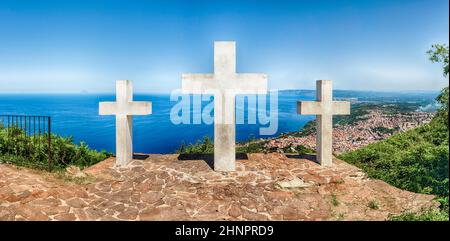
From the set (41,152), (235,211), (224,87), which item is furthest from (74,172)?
(235,211)

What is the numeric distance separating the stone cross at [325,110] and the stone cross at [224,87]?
1452 millimetres

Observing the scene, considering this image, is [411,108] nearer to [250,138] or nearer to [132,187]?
[250,138]

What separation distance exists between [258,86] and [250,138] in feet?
23.2

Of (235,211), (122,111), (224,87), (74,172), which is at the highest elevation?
(224,87)

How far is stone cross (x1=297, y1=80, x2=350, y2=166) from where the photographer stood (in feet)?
29.5

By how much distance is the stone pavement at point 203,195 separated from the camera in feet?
19.5

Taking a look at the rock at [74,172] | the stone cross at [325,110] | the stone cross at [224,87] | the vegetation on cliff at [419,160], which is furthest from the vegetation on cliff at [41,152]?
the vegetation on cliff at [419,160]

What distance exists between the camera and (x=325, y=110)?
9031 millimetres

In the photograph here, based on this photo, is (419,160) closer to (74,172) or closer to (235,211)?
(235,211)

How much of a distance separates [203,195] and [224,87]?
300cm

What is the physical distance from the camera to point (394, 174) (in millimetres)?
8242

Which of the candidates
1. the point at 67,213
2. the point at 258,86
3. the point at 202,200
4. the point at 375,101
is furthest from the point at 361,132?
the point at 67,213

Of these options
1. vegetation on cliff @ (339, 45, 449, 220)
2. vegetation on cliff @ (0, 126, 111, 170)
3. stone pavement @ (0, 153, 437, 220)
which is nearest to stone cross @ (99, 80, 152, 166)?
stone pavement @ (0, 153, 437, 220)

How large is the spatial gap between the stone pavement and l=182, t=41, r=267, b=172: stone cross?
602 millimetres
